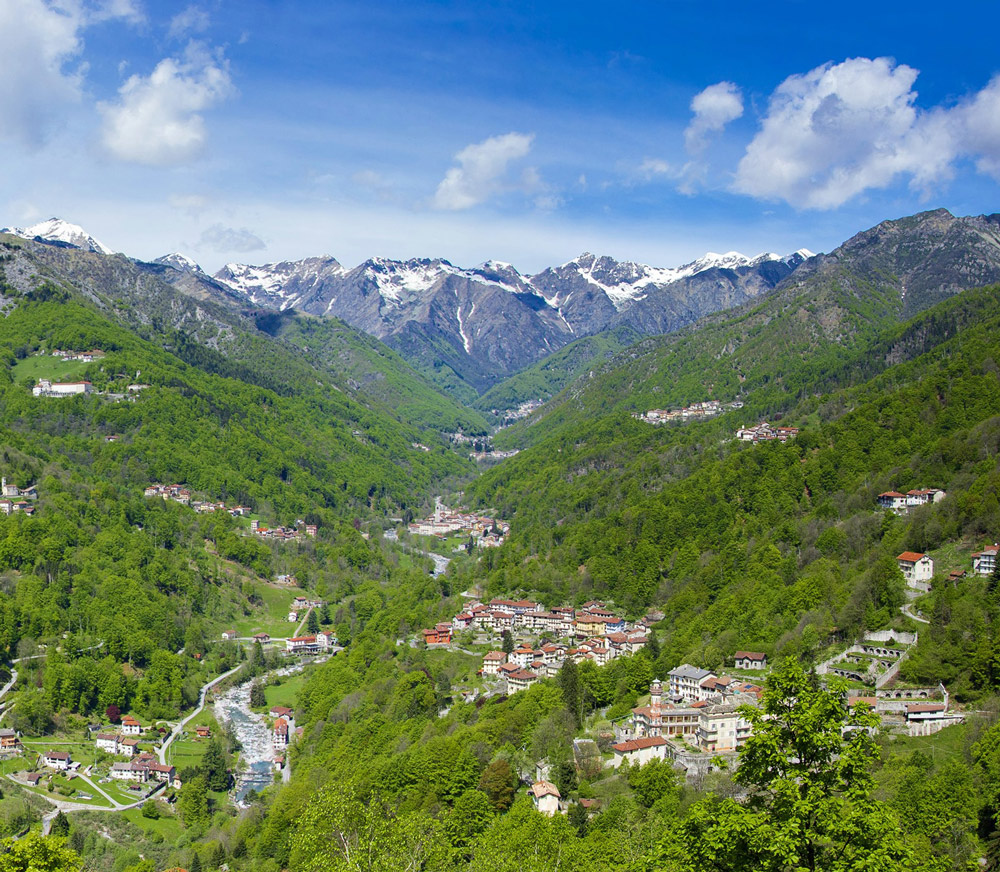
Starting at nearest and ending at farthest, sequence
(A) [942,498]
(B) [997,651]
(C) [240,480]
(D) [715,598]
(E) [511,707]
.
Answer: (B) [997,651]
(E) [511,707]
(A) [942,498]
(D) [715,598]
(C) [240,480]

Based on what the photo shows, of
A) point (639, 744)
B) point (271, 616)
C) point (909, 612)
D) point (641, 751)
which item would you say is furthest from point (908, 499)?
point (271, 616)

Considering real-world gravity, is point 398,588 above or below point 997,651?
below

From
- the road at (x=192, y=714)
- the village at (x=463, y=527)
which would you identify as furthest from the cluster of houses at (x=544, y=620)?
the village at (x=463, y=527)

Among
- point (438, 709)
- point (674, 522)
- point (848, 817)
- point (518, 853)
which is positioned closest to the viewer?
point (848, 817)

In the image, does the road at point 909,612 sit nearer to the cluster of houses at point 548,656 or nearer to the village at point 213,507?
the cluster of houses at point 548,656

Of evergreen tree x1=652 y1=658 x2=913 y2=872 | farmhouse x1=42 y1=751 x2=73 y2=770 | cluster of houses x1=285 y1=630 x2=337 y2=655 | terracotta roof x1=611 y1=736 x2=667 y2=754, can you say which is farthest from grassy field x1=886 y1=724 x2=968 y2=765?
cluster of houses x1=285 y1=630 x2=337 y2=655

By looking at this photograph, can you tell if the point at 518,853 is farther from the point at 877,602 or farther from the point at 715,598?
the point at 715,598

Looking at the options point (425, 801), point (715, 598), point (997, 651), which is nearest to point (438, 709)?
point (425, 801)
